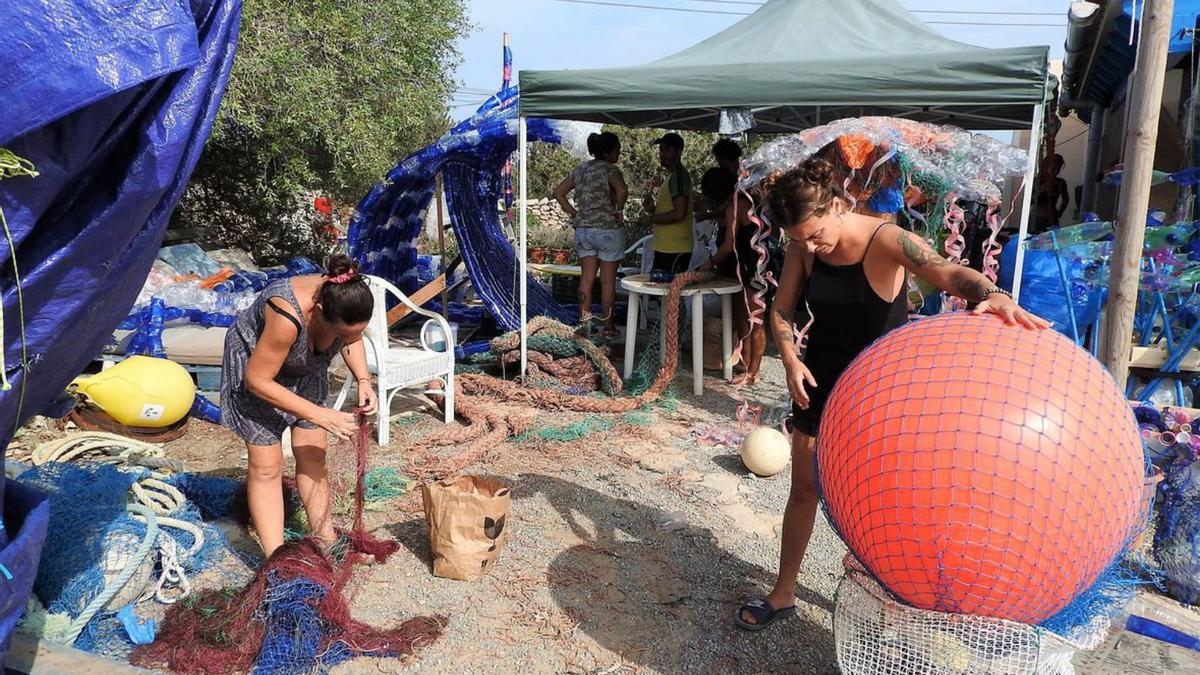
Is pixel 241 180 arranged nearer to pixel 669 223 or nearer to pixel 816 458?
pixel 669 223

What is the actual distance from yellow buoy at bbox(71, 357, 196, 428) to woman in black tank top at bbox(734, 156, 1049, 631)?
369 centimetres

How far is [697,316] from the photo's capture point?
20.2ft

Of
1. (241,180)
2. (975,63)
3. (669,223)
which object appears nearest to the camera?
(975,63)

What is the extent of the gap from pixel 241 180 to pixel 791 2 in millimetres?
6712

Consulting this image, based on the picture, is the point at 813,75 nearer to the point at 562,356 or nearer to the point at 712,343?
the point at 712,343

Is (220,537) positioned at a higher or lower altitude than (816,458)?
lower

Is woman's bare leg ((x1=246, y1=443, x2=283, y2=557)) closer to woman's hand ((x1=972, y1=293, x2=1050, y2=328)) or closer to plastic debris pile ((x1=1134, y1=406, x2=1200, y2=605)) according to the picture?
woman's hand ((x1=972, y1=293, x2=1050, y2=328))

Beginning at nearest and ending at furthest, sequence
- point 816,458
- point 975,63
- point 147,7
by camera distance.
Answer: point 147,7 < point 816,458 < point 975,63

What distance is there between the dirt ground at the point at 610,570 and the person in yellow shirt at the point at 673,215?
7.37 ft

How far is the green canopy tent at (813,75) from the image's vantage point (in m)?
4.84

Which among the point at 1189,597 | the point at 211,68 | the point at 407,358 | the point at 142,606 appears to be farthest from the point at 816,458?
the point at 407,358

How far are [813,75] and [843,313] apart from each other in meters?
3.09

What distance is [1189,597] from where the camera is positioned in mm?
3322

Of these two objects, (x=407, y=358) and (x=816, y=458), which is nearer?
(x=816, y=458)
